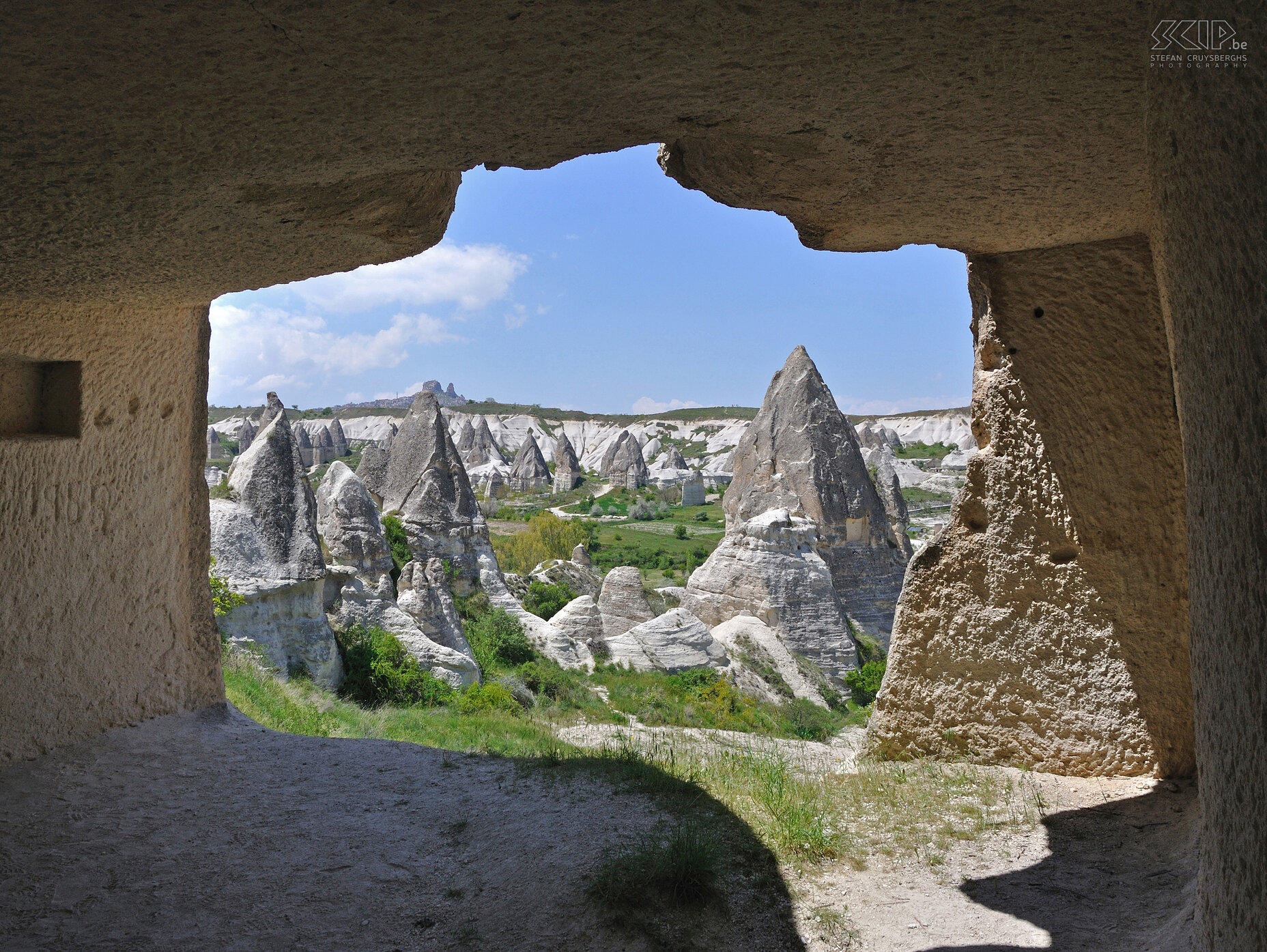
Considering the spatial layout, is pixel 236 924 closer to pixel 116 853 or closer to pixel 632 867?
pixel 116 853

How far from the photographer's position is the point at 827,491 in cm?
1650

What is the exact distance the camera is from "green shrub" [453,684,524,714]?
27.7 ft

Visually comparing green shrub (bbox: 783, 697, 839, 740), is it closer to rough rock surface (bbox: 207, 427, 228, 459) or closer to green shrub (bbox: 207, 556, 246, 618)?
green shrub (bbox: 207, 556, 246, 618)

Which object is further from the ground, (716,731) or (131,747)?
→ (131,747)

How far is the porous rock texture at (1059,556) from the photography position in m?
3.28

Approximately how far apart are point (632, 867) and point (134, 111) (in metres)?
2.40

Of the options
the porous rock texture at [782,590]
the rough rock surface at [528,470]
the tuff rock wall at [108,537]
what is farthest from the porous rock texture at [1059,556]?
the rough rock surface at [528,470]

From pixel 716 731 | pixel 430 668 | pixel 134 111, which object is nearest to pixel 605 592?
pixel 430 668

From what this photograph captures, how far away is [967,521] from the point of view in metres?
3.81

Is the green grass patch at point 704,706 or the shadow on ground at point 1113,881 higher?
the shadow on ground at point 1113,881

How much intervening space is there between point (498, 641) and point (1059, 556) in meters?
9.70

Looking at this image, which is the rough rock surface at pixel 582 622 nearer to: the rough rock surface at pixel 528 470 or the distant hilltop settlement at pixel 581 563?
the distant hilltop settlement at pixel 581 563

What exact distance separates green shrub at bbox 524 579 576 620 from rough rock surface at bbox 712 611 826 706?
13.3 ft

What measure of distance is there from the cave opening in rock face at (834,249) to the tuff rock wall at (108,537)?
1 centimetres
